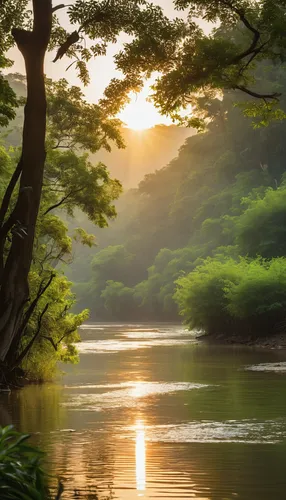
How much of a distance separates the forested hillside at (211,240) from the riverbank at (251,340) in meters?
0.83

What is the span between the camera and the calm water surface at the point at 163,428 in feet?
39.0

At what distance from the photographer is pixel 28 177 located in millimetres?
18531

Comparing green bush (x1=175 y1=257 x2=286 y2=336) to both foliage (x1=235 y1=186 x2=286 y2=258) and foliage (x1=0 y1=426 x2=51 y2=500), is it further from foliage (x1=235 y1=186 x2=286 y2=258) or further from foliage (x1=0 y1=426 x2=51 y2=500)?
A: foliage (x1=0 y1=426 x2=51 y2=500)

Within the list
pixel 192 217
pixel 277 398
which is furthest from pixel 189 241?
pixel 277 398

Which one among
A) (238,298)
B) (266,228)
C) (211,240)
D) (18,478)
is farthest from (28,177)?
(211,240)

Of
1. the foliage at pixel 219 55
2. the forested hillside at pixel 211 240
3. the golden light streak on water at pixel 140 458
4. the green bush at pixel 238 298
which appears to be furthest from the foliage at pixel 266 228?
the golden light streak on water at pixel 140 458

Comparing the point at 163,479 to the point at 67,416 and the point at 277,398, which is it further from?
the point at 277,398

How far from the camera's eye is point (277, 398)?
23.5 metres

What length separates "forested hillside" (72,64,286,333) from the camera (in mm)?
60562

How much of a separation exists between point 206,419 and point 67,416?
331cm

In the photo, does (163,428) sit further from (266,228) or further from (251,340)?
(266,228)

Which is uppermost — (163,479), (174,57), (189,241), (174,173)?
(174,173)

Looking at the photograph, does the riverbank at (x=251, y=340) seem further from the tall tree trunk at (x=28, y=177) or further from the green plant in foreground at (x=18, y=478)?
the green plant in foreground at (x=18, y=478)

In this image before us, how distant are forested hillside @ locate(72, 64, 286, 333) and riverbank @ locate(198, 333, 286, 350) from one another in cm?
83
